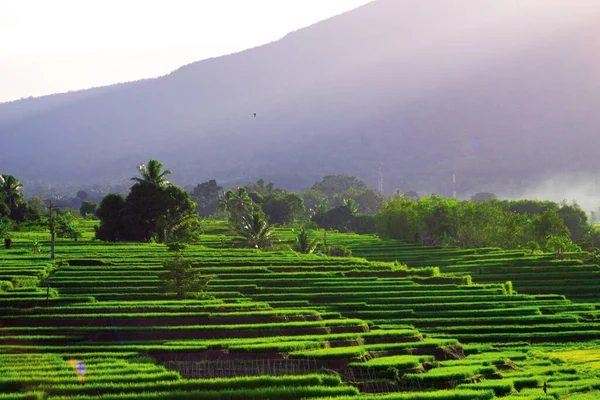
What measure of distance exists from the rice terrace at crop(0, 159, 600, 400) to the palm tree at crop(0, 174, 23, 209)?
18.8 m

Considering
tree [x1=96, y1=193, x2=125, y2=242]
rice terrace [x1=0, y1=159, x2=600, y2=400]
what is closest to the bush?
rice terrace [x1=0, y1=159, x2=600, y2=400]

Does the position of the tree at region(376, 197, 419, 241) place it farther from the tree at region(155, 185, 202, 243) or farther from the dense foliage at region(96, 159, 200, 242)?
the tree at region(155, 185, 202, 243)

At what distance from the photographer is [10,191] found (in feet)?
349

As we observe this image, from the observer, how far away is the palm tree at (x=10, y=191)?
106 m

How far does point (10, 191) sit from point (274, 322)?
73.7 metres

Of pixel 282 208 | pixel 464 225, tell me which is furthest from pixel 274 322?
pixel 282 208

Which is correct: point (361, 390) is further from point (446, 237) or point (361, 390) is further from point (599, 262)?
point (446, 237)

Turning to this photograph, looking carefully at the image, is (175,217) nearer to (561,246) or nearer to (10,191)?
(10,191)

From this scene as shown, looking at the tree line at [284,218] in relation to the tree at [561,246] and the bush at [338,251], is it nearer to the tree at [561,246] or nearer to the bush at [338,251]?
the tree at [561,246]

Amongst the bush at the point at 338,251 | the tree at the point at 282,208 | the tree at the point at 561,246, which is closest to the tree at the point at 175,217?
the bush at the point at 338,251

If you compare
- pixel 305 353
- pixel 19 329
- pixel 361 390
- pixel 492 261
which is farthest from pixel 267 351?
pixel 492 261

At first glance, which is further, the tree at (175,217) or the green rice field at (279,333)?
the tree at (175,217)

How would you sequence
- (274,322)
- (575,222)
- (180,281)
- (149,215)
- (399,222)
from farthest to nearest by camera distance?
1. (575,222)
2. (399,222)
3. (149,215)
4. (180,281)
5. (274,322)

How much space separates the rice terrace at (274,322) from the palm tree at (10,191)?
1883cm
